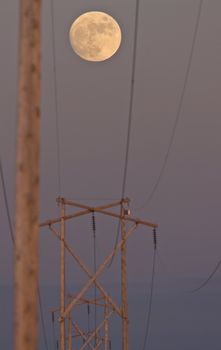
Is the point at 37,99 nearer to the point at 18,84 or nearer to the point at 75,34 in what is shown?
the point at 18,84

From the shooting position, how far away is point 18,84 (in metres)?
8.47

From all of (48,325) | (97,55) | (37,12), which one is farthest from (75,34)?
(48,325)

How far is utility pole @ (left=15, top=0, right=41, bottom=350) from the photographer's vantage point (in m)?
8.10

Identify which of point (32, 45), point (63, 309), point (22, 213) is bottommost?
point (22, 213)

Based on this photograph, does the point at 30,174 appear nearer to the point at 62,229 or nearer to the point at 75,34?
the point at 62,229

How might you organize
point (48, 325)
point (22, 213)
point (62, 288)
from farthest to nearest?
point (48, 325)
point (62, 288)
point (22, 213)

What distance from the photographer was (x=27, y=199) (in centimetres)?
A: 816

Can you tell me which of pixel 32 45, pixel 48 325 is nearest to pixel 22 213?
pixel 32 45

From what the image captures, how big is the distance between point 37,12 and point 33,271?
3093mm

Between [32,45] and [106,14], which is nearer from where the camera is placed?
[32,45]

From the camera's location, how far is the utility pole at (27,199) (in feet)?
26.6

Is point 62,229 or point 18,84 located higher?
point 62,229

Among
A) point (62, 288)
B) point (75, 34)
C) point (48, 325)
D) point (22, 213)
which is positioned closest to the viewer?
point (22, 213)

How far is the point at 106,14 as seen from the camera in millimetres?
24984
